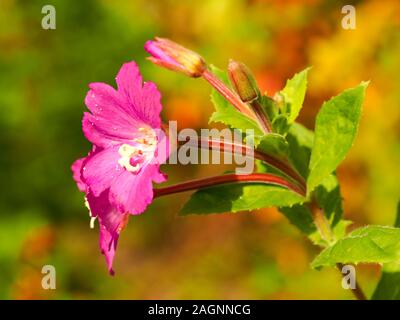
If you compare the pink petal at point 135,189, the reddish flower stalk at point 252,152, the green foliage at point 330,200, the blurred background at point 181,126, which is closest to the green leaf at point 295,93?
the reddish flower stalk at point 252,152

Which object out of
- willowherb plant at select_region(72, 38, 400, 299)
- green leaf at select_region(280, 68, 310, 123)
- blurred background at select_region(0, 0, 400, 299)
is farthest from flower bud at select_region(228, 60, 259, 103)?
blurred background at select_region(0, 0, 400, 299)

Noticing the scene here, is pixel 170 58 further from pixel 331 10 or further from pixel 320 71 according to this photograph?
pixel 331 10

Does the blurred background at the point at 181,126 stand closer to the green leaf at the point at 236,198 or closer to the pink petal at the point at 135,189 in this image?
the green leaf at the point at 236,198

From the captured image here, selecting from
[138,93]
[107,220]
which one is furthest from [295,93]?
[107,220]

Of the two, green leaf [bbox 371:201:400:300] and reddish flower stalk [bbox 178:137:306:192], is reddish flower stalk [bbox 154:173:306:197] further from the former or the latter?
green leaf [bbox 371:201:400:300]

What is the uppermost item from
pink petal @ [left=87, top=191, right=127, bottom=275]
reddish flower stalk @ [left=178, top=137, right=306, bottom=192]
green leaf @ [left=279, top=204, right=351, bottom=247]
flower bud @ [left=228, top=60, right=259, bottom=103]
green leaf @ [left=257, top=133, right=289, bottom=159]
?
flower bud @ [left=228, top=60, right=259, bottom=103]

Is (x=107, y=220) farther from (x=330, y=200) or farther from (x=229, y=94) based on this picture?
(x=330, y=200)
